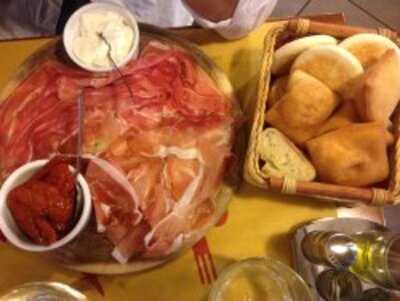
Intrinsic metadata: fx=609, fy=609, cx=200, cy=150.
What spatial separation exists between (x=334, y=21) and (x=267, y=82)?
0.72 feet

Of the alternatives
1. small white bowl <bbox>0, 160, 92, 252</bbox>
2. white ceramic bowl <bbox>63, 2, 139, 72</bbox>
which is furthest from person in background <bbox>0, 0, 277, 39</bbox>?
small white bowl <bbox>0, 160, 92, 252</bbox>

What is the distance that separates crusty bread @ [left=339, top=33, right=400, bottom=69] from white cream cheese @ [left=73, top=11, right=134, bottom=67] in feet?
0.97

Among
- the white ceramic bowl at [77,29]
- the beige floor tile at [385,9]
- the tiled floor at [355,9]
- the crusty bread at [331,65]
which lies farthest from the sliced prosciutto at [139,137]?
the beige floor tile at [385,9]

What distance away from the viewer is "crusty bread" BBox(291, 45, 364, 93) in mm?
791

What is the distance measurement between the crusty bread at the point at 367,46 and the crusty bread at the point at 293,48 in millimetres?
24

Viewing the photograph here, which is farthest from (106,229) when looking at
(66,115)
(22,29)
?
(22,29)

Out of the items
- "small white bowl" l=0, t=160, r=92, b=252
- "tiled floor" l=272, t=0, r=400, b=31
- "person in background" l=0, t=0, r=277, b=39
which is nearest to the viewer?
"small white bowl" l=0, t=160, r=92, b=252

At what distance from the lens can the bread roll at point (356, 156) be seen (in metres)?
0.75

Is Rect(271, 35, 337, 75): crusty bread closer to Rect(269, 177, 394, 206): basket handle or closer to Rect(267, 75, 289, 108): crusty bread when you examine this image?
Rect(267, 75, 289, 108): crusty bread

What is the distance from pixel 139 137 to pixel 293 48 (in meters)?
0.24

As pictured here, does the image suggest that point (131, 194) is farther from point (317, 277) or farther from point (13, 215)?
point (317, 277)

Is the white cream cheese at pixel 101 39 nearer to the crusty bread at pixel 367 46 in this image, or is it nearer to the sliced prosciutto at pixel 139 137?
the sliced prosciutto at pixel 139 137

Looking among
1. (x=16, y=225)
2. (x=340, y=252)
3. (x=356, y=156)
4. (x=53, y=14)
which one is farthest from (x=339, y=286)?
(x=53, y=14)

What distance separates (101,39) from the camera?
83cm
